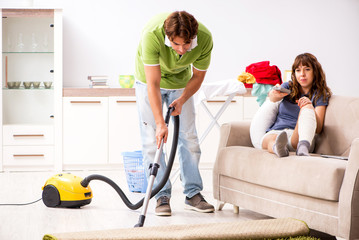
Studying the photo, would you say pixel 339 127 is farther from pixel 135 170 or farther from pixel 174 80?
pixel 135 170

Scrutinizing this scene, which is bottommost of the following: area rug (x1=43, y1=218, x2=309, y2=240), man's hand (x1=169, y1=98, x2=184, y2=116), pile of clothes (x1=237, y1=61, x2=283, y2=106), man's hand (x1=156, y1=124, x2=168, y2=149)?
area rug (x1=43, y1=218, x2=309, y2=240)

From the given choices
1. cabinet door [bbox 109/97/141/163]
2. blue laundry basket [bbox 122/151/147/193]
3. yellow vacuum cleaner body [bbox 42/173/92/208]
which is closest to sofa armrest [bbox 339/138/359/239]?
yellow vacuum cleaner body [bbox 42/173/92/208]

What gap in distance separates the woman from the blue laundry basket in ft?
3.65

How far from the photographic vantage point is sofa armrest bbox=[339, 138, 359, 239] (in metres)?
2.26

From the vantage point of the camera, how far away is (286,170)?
105 inches

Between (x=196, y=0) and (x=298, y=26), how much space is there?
47.2 inches

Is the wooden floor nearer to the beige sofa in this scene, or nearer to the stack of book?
the beige sofa

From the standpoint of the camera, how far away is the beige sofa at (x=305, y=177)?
7.55 feet

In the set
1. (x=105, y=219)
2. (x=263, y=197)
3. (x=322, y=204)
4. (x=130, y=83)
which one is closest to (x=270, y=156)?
(x=263, y=197)

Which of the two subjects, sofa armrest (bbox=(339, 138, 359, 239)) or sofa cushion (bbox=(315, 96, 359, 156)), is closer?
sofa armrest (bbox=(339, 138, 359, 239))

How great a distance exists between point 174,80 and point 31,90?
264cm

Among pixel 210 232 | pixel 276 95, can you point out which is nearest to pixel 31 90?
pixel 276 95

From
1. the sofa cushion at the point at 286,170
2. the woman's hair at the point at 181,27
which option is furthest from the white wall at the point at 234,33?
the woman's hair at the point at 181,27

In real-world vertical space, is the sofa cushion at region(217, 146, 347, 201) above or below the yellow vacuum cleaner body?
above
